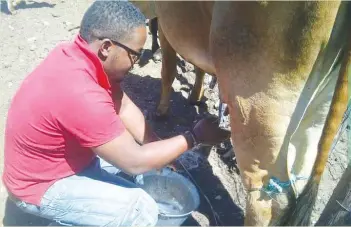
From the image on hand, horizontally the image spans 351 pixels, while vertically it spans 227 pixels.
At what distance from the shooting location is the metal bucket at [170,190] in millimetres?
3174

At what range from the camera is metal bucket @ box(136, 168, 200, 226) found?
10.4 ft

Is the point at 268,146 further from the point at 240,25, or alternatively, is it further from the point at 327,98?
the point at 240,25

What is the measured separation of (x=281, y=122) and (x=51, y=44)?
327 centimetres

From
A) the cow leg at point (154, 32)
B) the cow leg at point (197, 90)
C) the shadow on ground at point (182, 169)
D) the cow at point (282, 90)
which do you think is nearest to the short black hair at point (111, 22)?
the cow at point (282, 90)

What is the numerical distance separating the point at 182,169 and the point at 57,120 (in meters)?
1.45

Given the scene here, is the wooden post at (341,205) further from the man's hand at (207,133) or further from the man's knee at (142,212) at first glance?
the man's knee at (142,212)

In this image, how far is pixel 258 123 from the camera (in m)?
2.37

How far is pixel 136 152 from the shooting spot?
2.43 m

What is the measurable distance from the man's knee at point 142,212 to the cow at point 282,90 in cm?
55

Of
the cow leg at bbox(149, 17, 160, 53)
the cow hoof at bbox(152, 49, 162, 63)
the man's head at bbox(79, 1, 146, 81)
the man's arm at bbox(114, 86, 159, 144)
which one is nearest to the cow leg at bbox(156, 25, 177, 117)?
the cow leg at bbox(149, 17, 160, 53)

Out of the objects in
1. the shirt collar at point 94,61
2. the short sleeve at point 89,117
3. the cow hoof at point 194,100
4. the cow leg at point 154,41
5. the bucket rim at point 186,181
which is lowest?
the bucket rim at point 186,181

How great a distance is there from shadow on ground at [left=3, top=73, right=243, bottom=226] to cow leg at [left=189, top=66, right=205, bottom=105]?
7 centimetres

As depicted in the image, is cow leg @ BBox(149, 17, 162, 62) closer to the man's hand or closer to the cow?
the cow

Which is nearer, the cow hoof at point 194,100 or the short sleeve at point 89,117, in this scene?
the short sleeve at point 89,117
